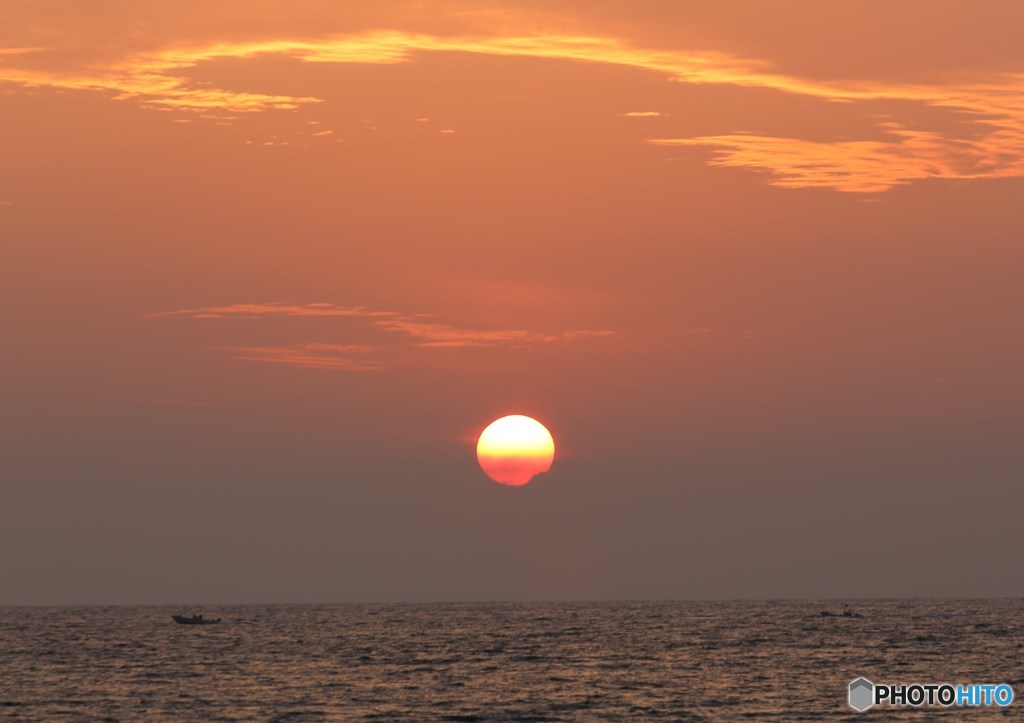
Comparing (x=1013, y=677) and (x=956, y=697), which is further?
(x=1013, y=677)

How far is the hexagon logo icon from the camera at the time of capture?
106m

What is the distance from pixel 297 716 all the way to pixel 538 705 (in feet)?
61.0

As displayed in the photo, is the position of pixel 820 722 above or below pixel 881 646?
below

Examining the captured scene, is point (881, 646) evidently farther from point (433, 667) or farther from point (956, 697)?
point (956, 697)

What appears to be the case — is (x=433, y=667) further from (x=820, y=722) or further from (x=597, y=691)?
(x=820, y=722)

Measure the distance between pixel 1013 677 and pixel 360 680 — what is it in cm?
5892

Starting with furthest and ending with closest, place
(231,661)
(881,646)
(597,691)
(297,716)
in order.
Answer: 1. (881,646)
2. (231,661)
3. (597,691)
4. (297,716)

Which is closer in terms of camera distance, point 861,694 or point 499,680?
point 861,694

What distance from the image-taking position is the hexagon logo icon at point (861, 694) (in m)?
106

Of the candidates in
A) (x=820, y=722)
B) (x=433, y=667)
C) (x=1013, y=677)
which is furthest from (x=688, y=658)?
(x=820, y=722)

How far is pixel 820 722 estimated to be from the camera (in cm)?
9750

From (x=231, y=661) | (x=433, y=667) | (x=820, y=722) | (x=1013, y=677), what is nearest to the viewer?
(x=820, y=722)

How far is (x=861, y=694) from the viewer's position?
112 metres

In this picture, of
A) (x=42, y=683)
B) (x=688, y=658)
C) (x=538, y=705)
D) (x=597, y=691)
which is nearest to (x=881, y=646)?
(x=688, y=658)
